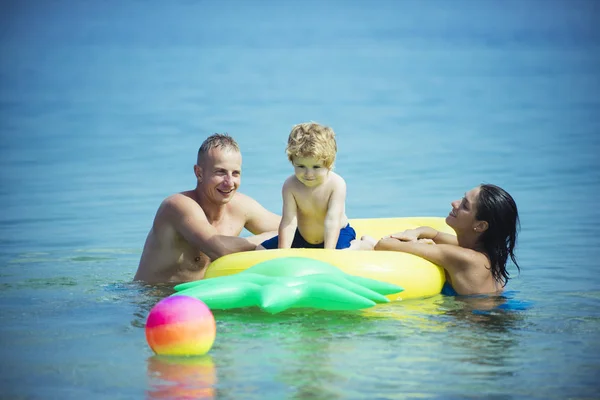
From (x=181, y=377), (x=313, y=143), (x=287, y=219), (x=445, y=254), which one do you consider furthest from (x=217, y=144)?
(x=181, y=377)

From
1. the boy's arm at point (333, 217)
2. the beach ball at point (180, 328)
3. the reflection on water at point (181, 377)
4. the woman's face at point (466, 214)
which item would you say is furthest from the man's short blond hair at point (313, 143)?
the reflection on water at point (181, 377)

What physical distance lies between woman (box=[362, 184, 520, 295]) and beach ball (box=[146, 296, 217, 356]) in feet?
5.11

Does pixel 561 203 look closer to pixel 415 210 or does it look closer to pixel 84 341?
pixel 415 210

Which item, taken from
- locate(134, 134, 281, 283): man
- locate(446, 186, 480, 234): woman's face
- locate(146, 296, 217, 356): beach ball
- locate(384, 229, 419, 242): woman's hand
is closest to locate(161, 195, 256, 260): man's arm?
locate(134, 134, 281, 283): man

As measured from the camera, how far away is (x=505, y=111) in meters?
15.0

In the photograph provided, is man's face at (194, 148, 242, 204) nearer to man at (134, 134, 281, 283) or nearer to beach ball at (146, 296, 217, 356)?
man at (134, 134, 281, 283)

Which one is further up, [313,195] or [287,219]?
[313,195]

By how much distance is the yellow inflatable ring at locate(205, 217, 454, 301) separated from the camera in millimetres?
5160

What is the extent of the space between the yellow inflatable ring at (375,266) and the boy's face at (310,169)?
1.39 feet

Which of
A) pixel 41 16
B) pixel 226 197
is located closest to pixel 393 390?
pixel 226 197

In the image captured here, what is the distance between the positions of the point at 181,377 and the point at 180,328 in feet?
0.87

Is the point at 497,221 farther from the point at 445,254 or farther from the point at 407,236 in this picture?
the point at 407,236

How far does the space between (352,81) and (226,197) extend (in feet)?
41.5

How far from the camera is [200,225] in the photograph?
566 centimetres
